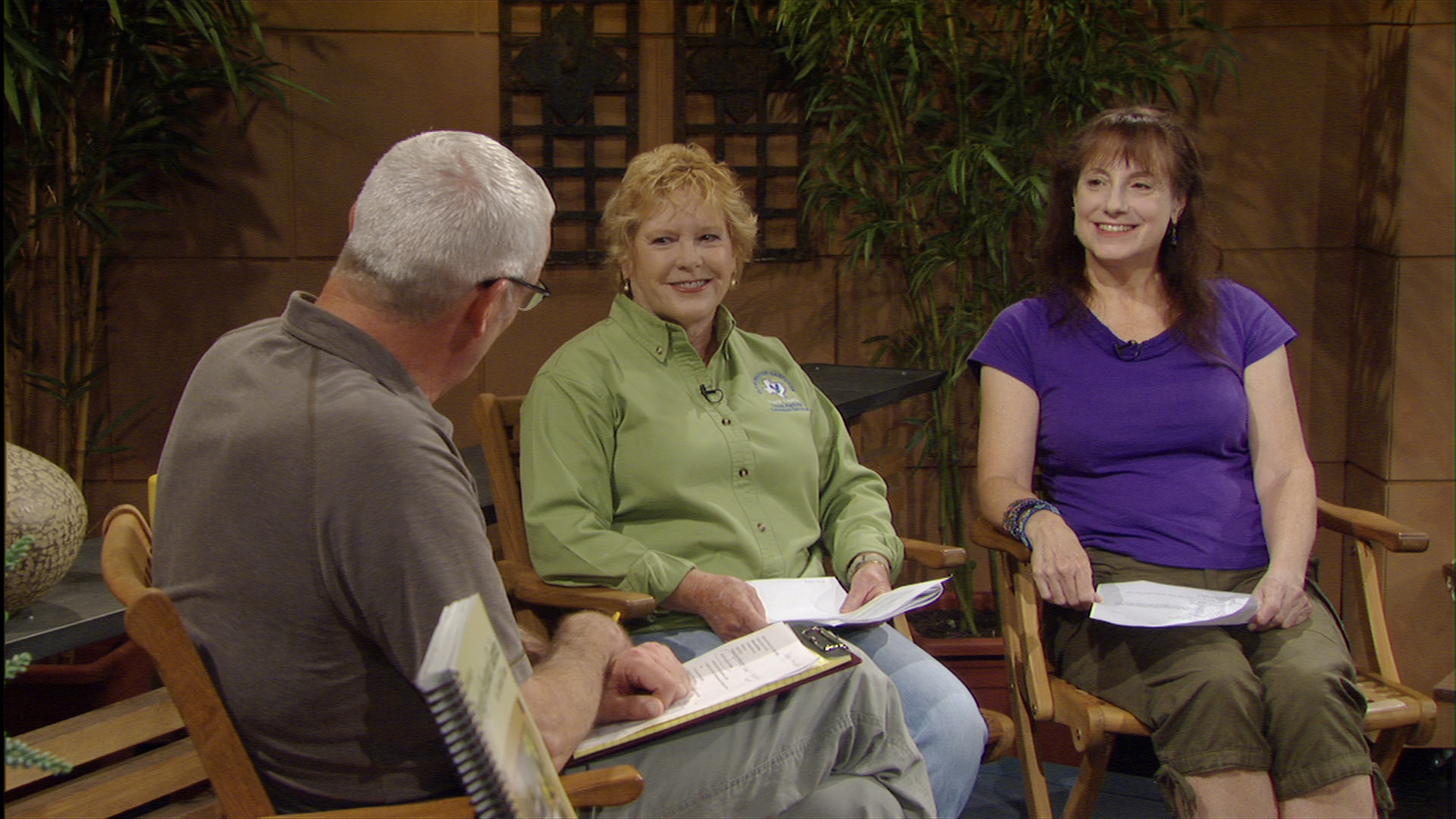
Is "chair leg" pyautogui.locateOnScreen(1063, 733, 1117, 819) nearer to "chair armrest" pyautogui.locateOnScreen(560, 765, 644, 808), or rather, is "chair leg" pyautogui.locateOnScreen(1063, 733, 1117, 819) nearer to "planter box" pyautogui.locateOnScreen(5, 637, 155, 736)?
"chair armrest" pyautogui.locateOnScreen(560, 765, 644, 808)

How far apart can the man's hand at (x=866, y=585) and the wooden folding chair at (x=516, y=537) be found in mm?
125

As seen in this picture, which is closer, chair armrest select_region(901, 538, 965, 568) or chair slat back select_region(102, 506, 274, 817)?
chair slat back select_region(102, 506, 274, 817)

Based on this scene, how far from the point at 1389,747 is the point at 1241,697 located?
1.50ft

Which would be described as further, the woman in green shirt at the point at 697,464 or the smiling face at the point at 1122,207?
the smiling face at the point at 1122,207

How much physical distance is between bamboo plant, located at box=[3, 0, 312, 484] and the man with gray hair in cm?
208

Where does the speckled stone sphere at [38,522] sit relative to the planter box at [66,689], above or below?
above

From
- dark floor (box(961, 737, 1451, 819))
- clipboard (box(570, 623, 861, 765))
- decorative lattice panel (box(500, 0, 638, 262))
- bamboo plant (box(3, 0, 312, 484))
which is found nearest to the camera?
clipboard (box(570, 623, 861, 765))

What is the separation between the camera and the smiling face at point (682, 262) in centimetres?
227

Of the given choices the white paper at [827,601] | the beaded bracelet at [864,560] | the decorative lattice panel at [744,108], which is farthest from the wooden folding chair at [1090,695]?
the decorative lattice panel at [744,108]

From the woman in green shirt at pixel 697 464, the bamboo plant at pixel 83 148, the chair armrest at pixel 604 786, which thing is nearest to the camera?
the chair armrest at pixel 604 786

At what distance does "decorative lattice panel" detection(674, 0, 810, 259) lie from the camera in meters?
3.76

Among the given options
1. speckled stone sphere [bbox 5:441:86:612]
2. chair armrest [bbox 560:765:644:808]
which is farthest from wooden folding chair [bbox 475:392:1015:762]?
chair armrest [bbox 560:765:644:808]

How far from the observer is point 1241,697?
2076mm

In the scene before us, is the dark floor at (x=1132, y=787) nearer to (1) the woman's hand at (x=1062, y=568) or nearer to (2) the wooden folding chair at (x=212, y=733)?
(1) the woman's hand at (x=1062, y=568)
